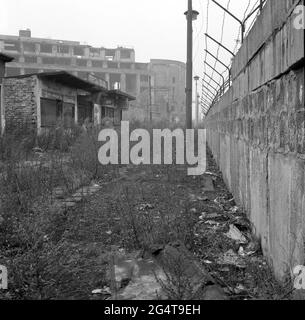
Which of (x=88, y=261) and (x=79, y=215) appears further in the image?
(x=79, y=215)

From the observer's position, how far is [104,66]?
191 feet

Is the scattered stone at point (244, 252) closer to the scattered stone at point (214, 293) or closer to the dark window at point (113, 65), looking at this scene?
the scattered stone at point (214, 293)

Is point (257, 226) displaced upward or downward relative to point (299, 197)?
downward

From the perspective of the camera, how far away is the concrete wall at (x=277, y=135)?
210cm

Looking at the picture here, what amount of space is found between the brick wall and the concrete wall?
12.3 metres

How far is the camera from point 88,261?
3166 millimetres

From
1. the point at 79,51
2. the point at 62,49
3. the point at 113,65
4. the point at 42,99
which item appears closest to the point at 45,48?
the point at 62,49

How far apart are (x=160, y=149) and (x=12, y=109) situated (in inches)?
311

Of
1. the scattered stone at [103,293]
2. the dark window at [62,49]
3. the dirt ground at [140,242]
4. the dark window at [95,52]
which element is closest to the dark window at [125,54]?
the dark window at [95,52]

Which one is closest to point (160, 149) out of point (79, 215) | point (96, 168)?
point (96, 168)

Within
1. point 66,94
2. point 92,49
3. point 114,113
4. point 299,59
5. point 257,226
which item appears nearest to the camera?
point 299,59

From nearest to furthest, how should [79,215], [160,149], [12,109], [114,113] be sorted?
[79,215] < [160,149] < [12,109] < [114,113]

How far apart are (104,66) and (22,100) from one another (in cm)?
4486

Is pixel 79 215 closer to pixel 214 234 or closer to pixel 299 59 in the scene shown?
pixel 214 234
